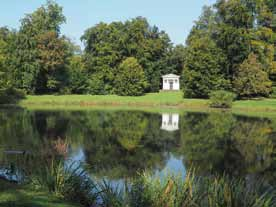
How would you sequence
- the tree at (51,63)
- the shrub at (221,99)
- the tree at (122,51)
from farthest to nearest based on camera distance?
the tree at (122,51) → the tree at (51,63) → the shrub at (221,99)

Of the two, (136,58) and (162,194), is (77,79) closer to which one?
(136,58)

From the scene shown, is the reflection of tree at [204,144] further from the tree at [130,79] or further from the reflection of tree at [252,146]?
the tree at [130,79]

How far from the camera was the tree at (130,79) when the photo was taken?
224 ft

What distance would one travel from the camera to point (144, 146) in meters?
23.2

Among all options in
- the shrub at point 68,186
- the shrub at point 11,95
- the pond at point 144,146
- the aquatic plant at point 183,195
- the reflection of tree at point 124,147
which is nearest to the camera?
the aquatic plant at point 183,195

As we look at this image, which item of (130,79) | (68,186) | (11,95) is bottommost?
(68,186)

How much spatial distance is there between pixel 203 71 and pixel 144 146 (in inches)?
1734

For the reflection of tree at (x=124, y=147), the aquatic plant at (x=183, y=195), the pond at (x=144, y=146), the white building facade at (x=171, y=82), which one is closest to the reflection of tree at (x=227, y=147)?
the pond at (x=144, y=146)

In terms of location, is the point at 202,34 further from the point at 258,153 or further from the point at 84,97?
the point at 258,153

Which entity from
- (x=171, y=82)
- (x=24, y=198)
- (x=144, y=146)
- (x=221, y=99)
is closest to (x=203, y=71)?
(x=221, y=99)

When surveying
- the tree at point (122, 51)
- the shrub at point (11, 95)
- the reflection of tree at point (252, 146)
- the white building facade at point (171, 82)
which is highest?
the tree at point (122, 51)

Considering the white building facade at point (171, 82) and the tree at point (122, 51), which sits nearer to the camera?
the tree at point (122, 51)

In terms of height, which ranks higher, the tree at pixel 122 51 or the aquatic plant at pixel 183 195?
the tree at pixel 122 51

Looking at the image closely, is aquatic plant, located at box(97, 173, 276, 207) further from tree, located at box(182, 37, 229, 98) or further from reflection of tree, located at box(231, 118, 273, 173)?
tree, located at box(182, 37, 229, 98)
